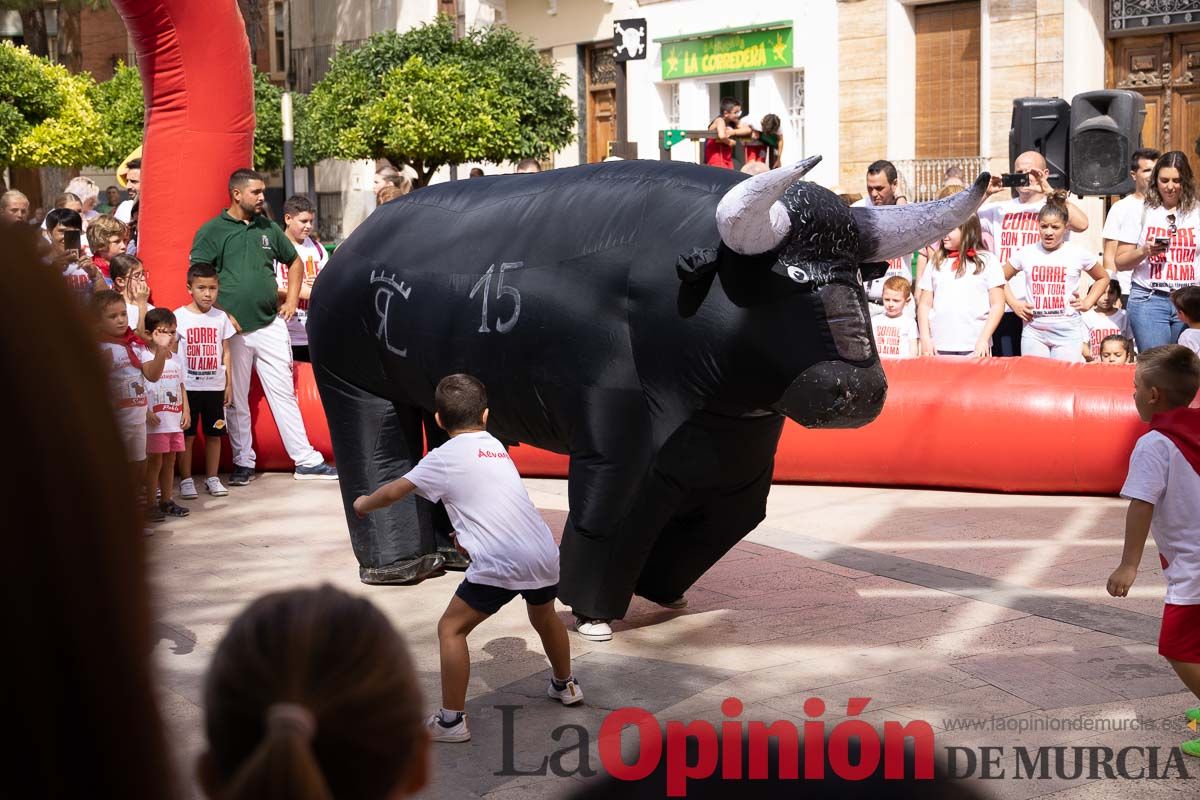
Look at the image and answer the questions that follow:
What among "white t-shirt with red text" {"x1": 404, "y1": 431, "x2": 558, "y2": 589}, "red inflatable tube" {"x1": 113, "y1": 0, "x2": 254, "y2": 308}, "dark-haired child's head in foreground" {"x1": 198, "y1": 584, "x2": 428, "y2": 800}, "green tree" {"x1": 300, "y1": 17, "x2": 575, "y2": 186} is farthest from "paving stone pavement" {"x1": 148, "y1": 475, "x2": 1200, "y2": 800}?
"green tree" {"x1": 300, "y1": 17, "x2": 575, "y2": 186}

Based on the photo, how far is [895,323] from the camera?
9.75 meters

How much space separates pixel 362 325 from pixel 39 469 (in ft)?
18.5

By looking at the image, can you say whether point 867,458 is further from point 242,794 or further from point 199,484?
point 242,794

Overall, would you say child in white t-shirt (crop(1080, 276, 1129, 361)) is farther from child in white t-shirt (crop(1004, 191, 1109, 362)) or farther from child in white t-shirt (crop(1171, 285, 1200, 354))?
child in white t-shirt (crop(1171, 285, 1200, 354))

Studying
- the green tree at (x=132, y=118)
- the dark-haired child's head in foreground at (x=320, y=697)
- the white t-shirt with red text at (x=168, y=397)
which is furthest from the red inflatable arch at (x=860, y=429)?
the green tree at (x=132, y=118)

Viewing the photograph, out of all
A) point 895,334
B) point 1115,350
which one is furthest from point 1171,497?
point 895,334

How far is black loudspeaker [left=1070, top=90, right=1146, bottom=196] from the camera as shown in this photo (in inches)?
401

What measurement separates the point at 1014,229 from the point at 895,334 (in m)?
1.17

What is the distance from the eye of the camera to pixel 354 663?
1273 mm

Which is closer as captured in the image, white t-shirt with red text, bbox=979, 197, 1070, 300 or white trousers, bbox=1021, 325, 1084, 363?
white trousers, bbox=1021, 325, 1084, 363

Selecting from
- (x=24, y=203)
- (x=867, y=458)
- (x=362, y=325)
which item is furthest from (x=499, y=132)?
(x=362, y=325)

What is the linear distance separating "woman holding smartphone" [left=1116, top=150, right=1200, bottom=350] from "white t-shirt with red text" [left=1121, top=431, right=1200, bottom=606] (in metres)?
4.75

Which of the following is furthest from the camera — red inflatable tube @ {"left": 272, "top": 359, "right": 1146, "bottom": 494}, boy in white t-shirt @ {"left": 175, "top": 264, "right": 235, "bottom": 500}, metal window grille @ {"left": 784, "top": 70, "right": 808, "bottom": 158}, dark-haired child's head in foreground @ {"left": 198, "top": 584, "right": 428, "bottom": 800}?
metal window grille @ {"left": 784, "top": 70, "right": 808, "bottom": 158}

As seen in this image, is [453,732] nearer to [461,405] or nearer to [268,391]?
[461,405]
